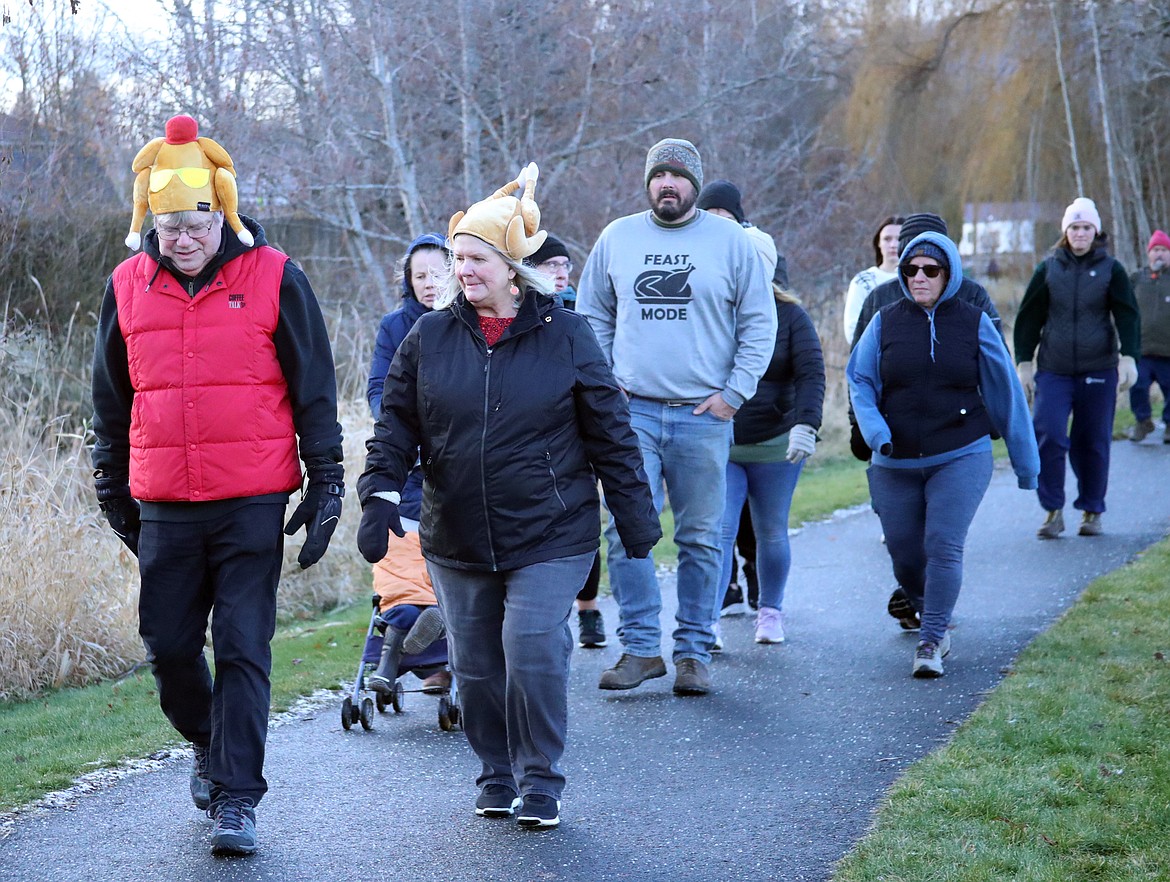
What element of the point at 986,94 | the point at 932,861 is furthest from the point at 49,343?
the point at 986,94

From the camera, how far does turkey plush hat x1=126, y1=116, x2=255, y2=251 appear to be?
4445mm

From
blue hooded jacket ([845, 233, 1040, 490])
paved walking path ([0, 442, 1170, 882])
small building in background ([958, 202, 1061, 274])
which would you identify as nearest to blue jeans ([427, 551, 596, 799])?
paved walking path ([0, 442, 1170, 882])

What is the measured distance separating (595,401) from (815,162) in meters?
16.6

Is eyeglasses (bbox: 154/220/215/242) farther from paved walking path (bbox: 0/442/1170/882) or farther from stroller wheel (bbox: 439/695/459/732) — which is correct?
stroller wheel (bbox: 439/695/459/732)

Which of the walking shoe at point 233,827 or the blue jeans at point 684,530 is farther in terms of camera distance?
the blue jeans at point 684,530

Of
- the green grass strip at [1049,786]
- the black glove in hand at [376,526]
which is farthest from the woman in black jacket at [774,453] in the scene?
the black glove in hand at [376,526]

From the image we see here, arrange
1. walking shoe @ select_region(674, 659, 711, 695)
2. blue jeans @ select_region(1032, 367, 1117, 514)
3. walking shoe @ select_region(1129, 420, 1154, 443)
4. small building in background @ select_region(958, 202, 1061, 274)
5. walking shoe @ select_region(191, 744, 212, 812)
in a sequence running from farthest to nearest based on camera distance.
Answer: small building in background @ select_region(958, 202, 1061, 274) → walking shoe @ select_region(1129, 420, 1154, 443) → blue jeans @ select_region(1032, 367, 1117, 514) → walking shoe @ select_region(674, 659, 711, 695) → walking shoe @ select_region(191, 744, 212, 812)

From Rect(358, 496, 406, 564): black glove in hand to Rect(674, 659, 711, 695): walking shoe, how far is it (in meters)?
2.23

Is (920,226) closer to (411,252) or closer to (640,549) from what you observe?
(411,252)

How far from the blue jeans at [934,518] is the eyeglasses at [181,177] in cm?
376

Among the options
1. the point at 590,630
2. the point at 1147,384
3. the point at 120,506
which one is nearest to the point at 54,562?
the point at 590,630

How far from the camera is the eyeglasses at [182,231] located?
4457 mm

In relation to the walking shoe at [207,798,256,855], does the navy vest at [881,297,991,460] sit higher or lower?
higher

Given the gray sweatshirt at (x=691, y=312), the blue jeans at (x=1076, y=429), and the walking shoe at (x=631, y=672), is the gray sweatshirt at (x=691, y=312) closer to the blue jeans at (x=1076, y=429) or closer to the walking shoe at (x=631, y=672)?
the walking shoe at (x=631, y=672)
